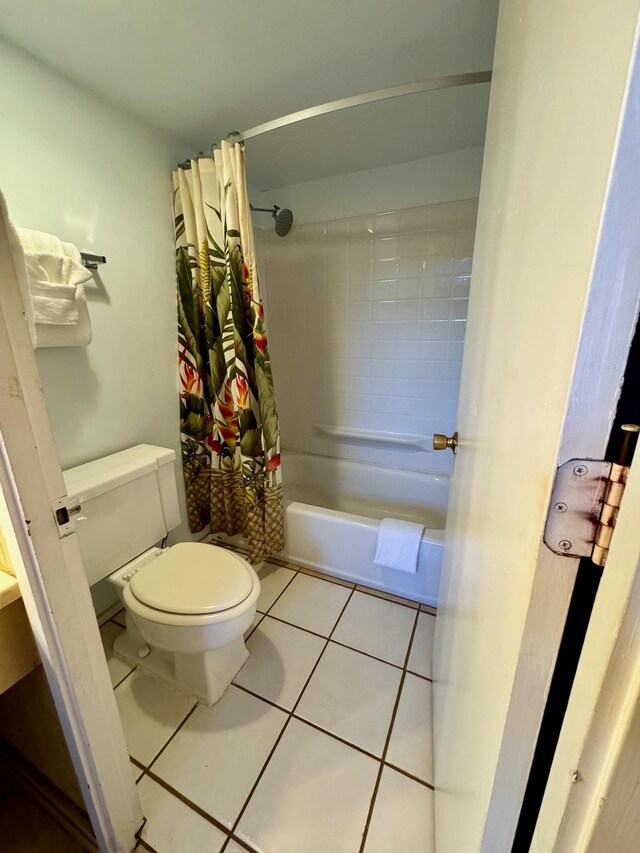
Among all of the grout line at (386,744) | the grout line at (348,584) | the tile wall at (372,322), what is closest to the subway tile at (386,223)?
the tile wall at (372,322)

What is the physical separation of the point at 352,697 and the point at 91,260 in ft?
6.29

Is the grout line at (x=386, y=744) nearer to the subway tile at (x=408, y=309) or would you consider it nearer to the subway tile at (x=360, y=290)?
the subway tile at (x=408, y=309)

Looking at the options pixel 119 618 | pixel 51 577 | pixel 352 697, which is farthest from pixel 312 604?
pixel 51 577

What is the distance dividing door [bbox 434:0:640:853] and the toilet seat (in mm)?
747

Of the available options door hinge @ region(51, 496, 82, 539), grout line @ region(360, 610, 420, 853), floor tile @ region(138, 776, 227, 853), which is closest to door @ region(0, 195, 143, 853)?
door hinge @ region(51, 496, 82, 539)

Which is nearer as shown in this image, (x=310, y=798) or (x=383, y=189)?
(x=310, y=798)

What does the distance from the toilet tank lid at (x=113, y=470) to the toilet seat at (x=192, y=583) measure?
1.13ft

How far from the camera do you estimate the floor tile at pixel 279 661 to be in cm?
121

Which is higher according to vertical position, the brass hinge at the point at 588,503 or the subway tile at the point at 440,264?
the subway tile at the point at 440,264

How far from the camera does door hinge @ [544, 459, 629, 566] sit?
0.25 metres

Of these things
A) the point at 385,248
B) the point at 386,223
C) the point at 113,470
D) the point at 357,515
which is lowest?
the point at 357,515

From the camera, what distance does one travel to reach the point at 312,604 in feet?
5.18

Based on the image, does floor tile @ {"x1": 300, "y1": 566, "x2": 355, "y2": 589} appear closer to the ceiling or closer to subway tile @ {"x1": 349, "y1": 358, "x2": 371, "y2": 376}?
subway tile @ {"x1": 349, "y1": 358, "x2": 371, "y2": 376}

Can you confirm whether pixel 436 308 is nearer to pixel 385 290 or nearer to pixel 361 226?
pixel 385 290
